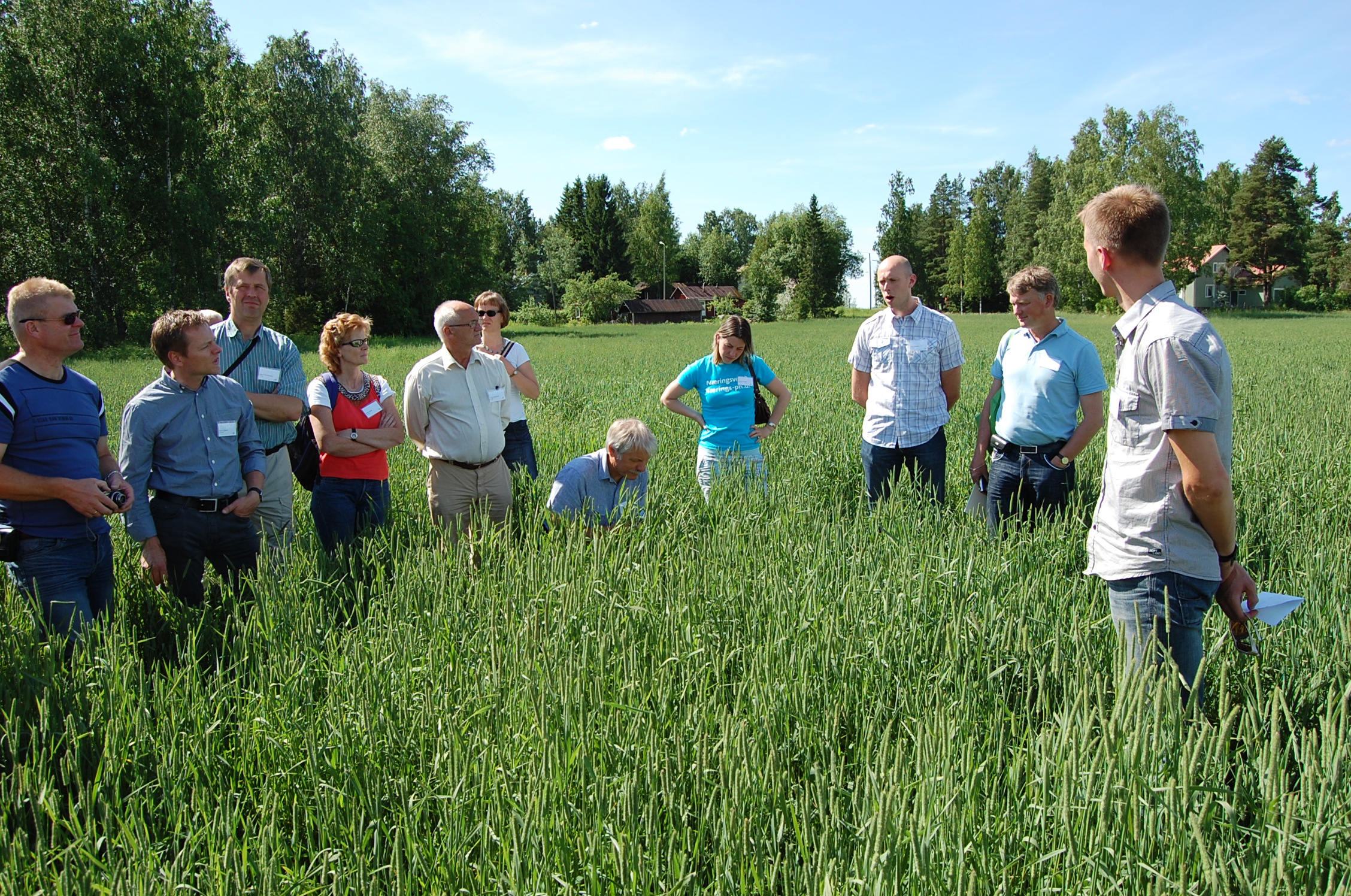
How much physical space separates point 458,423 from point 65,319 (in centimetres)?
178

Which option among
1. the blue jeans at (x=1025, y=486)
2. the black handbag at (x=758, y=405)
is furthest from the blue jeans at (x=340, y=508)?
the blue jeans at (x=1025, y=486)

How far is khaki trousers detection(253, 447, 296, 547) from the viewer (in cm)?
398

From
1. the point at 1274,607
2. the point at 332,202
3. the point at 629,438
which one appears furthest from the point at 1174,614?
the point at 332,202

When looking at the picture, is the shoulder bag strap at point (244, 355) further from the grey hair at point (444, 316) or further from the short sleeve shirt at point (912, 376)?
the short sleeve shirt at point (912, 376)

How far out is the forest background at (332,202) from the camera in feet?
78.2

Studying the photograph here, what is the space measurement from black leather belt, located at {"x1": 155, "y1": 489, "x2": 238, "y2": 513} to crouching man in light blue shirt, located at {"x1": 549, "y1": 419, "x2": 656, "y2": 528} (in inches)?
60.5

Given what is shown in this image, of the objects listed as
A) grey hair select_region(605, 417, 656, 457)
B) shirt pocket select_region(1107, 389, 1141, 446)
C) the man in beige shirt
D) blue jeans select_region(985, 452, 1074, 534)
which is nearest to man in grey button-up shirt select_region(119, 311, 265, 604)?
the man in beige shirt

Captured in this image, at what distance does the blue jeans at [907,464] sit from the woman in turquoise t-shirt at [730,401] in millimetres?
670

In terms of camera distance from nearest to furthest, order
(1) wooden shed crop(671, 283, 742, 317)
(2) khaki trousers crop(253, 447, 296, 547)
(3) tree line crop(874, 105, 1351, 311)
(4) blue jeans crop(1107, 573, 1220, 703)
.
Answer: (4) blue jeans crop(1107, 573, 1220, 703) < (2) khaki trousers crop(253, 447, 296, 547) < (3) tree line crop(874, 105, 1351, 311) < (1) wooden shed crop(671, 283, 742, 317)

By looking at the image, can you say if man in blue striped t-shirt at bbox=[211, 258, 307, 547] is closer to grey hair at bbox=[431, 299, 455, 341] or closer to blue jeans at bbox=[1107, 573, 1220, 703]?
grey hair at bbox=[431, 299, 455, 341]

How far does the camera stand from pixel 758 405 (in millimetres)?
5172

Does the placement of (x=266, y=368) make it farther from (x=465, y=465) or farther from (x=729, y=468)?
(x=729, y=468)

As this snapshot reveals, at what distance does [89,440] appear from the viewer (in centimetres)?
314

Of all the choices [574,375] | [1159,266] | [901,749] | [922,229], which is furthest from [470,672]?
[922,229]
